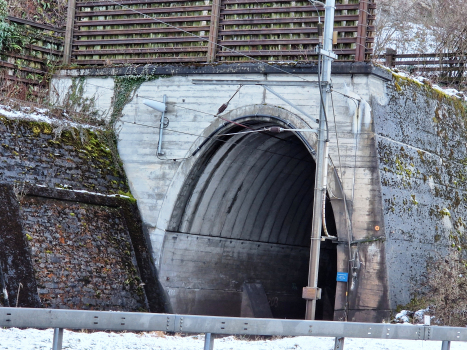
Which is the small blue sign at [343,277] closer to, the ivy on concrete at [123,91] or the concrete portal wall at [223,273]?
the concrete portal wall at [223,273]

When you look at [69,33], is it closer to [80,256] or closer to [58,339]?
[80,256]

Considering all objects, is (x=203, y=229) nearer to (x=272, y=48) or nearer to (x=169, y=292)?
(x=169, y=292)

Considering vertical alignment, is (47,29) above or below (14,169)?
above

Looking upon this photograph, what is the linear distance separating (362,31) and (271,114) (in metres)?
3.00

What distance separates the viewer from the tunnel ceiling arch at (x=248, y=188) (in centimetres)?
1852

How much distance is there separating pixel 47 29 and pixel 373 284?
1250 centimetres

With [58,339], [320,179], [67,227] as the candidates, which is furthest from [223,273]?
[58,339]

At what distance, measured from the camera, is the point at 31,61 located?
67.6ft

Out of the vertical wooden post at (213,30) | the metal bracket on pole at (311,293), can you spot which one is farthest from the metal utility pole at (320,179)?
the vertical wooden post at (213,30)

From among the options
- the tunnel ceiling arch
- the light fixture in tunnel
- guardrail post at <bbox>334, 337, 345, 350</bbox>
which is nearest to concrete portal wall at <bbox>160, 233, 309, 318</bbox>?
the tunnel ceiling arch

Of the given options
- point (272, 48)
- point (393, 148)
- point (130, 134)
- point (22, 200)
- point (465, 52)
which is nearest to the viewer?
point (22, 200)

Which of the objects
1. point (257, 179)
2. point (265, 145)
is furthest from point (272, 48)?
point (257, 179)

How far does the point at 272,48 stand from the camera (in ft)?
59.4

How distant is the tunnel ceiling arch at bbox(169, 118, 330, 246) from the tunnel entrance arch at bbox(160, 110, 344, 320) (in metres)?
0.03
